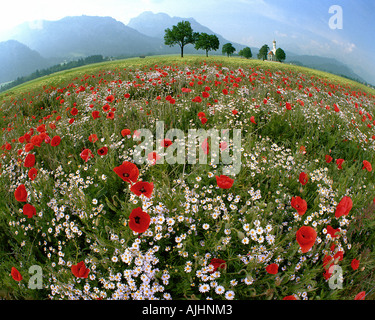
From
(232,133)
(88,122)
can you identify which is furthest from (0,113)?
(232,133)

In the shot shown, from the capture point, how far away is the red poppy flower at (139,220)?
1.66 m

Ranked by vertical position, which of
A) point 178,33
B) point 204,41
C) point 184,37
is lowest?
point 204,41

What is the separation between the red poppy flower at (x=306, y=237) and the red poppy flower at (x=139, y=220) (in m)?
1.15

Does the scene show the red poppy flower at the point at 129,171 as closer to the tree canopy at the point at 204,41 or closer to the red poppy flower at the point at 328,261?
the red poppy flower at the point at 328,261

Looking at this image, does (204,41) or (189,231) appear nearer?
(189,231)

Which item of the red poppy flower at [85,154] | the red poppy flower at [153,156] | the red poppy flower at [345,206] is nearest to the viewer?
the red poppy flower at [345,206]

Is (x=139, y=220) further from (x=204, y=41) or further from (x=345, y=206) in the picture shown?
(x=204, y=41)

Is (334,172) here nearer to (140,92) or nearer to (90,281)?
(90,281)

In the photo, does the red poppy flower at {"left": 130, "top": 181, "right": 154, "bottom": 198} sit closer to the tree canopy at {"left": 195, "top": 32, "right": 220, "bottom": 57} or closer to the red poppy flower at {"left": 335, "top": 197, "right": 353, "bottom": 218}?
the red poppy flower at {"left": 335, "top": 197, "right": 353, "bottom": 218}

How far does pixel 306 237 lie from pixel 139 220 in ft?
4.27

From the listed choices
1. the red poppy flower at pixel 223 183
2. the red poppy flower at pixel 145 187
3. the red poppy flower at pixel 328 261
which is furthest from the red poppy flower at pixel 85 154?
the red poppy flower at pixel 328 261

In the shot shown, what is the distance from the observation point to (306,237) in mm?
1608

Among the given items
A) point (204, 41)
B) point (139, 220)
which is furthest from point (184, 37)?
point (139, 220)
